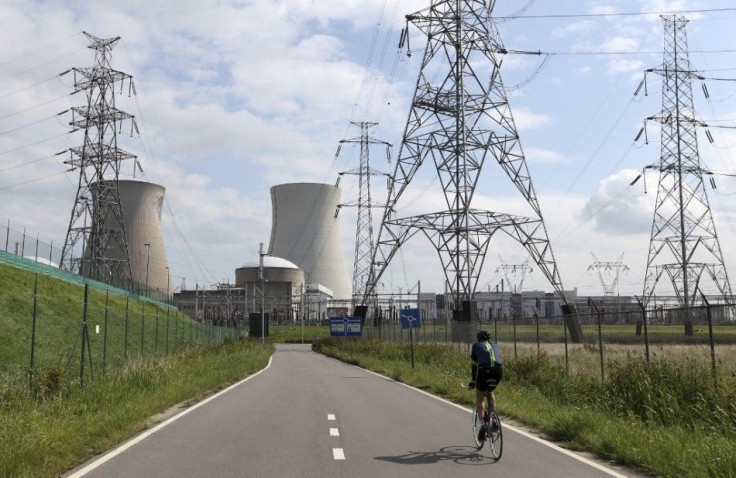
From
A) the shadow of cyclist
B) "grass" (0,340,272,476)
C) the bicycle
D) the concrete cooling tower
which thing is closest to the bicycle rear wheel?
the bicycle

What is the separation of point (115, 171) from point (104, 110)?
504 centimetres

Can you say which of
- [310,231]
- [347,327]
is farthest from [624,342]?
[310,231]

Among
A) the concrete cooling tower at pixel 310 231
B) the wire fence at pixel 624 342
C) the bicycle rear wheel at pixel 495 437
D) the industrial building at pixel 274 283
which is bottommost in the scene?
the bicycle rear wheel at pixel 495 437

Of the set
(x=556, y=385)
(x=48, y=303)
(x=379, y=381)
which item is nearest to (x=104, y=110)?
(x=48, y=303)

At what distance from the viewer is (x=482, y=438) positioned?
985 centimetres

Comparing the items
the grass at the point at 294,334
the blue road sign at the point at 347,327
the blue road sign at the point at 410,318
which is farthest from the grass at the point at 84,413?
the grass at the point at 294,334

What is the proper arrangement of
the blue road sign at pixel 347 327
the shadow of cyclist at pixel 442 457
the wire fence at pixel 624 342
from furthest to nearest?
the blue road sign at pixel 347 327, the wire fence at pixel 624 342, the shadow of cyclist at pixel 442 457

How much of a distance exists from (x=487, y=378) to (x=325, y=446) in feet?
8.16

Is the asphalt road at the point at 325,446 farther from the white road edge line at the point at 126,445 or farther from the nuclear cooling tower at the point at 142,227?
the nuclear cooling tower at the point at 142,227

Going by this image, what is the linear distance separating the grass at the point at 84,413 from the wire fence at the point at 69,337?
885mm

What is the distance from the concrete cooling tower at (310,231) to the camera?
88562 mm

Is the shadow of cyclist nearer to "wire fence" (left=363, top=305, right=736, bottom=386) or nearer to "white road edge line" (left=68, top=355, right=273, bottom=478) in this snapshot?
"white road edge line" (left=68, top=355, right=273, bottom=478)

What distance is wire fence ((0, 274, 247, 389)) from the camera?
17836 mm

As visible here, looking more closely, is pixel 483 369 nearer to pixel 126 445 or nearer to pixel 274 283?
pixel 126 445
